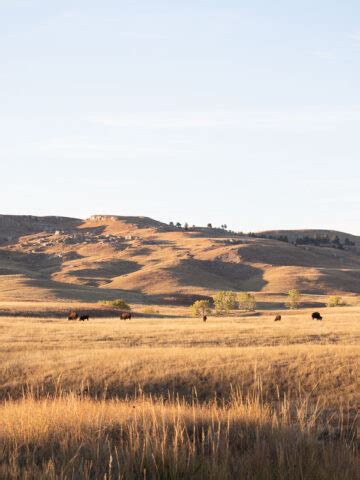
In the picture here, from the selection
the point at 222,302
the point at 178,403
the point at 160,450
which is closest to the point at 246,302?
the point at 222,302

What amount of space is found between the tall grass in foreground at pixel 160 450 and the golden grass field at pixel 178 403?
3cm

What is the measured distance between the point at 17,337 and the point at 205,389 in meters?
17.6

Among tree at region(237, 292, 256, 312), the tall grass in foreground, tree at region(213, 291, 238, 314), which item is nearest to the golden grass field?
the tall grass in foreground

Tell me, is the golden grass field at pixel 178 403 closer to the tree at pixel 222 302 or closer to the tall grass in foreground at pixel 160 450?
the tall grass in foreground at pixel 160 450

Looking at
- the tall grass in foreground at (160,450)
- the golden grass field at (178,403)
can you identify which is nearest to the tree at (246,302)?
the golden grass field at (178,403)

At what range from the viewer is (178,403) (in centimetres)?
1051

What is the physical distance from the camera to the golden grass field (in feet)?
26.8

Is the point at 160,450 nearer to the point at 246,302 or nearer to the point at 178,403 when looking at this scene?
the point at 178,403

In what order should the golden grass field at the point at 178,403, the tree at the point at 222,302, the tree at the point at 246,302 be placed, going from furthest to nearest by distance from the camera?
the tree at the point at 246,302 < the tree at the point at 222,302 < the golden grass field at the point at 178,403

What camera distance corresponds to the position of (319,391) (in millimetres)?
22484

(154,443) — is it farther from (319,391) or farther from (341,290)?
(341,290)

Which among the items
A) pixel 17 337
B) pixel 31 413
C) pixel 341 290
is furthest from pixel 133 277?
pixel 31 413

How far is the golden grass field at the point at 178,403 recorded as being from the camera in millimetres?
8156

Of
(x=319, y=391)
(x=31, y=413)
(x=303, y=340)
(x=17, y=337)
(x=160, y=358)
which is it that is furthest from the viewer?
(x=17, y=337)
